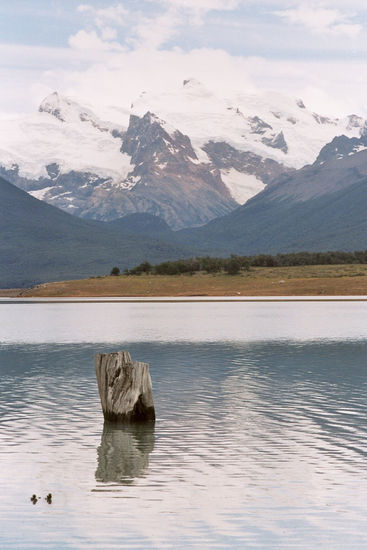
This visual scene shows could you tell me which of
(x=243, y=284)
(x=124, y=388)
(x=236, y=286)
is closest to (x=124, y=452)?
(x=124, y=388)

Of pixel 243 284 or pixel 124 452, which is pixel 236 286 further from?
pixel 124 452

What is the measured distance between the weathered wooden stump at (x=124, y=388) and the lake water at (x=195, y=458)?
701 mm

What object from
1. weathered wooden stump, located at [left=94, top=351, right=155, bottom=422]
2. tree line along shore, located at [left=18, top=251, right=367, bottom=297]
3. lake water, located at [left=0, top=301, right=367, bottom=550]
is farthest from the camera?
tree line along shore, located at [left=18, top=251, right=367, bottom=297]

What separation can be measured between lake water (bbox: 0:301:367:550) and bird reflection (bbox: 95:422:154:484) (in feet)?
0.20

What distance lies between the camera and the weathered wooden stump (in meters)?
30.4

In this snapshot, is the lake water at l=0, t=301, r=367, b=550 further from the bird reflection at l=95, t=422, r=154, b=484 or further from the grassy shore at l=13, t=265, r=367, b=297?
the grassy shore at l=13, t=265, r=367, b=297

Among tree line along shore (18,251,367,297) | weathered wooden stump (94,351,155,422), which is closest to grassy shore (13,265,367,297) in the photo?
tree line along shore (18,251,367,297)

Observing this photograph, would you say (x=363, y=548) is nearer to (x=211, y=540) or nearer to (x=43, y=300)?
(x=211, y=540)

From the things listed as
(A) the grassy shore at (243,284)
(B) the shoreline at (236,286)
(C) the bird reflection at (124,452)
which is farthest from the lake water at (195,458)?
(A) the grassy shore at (243,284)

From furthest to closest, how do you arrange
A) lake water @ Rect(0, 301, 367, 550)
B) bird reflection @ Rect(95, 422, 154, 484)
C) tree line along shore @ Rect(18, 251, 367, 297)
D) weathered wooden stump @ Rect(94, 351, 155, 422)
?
tree line along shore @ Rect(18, 251, 367, 297) < weathered wooden stump @ Rect(94, 351, 155, 422) < bird reflection @ Rect(95, 422, 154, 484) < lake water @ Rect(0, 301, 367, 550)

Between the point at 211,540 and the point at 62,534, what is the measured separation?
3019 mm

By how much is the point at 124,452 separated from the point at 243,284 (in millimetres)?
153618

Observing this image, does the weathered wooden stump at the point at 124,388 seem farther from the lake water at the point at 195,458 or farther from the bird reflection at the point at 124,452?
the lake water at the point at 195,458

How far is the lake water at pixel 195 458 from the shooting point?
18.5 m
